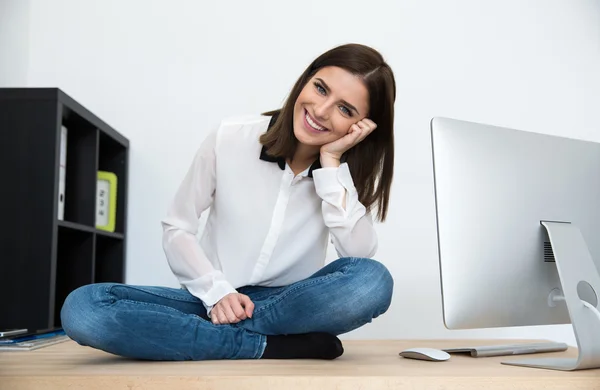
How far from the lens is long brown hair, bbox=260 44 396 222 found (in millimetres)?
1719

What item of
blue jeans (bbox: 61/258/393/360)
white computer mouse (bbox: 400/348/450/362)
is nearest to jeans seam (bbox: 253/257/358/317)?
blue jeans (bbox: 61/258/393/360)

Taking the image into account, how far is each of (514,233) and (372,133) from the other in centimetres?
62

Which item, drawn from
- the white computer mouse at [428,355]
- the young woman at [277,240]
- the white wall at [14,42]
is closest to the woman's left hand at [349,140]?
the young woman at [277,240]

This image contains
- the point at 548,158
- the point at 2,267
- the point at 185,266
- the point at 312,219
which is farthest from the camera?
the point at 2,267

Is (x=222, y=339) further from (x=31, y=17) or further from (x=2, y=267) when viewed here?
(x=31, y=17)

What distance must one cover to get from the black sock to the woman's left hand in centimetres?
47

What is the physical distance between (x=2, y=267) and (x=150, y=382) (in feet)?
3.63

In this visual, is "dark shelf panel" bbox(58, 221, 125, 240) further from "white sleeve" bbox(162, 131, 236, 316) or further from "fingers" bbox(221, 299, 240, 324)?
"fingers" bbox(221, 299, 240, 324)

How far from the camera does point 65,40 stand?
278 centimetres

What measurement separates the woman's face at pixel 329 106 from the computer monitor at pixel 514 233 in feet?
1.45

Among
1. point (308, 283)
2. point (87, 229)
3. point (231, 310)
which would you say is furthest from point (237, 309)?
point (87, 229)

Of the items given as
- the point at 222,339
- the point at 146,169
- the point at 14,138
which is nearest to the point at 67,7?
the point at 146,169

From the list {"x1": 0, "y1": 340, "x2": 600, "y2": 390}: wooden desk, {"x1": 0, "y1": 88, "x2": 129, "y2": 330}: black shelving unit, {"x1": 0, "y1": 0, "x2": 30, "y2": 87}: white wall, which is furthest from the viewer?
{"x1": 0, "y1": 0, "x2": 30, "y2": 87}: white wall

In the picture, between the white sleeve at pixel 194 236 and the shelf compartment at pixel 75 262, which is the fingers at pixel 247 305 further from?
the shelf compartment at pixel 75 262
